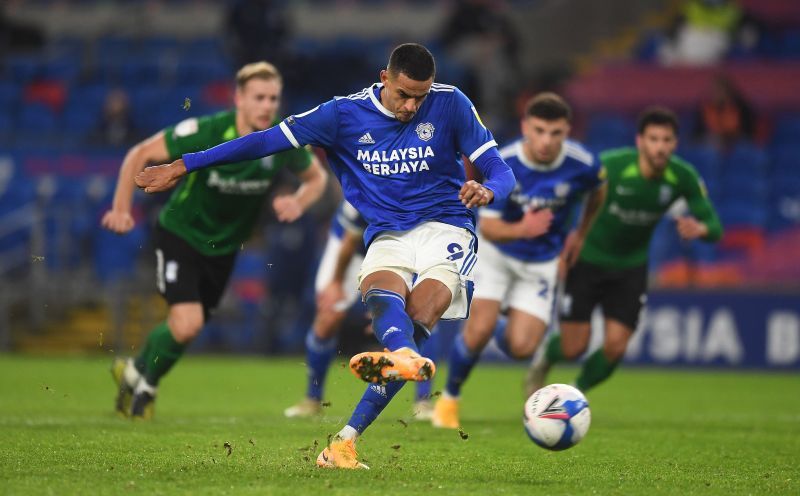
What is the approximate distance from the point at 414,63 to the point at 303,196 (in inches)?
114

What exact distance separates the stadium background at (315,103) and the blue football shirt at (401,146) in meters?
9.93

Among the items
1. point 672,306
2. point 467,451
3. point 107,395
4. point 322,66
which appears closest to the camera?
point 467,451

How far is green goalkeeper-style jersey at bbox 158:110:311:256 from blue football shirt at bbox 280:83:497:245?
2.54m

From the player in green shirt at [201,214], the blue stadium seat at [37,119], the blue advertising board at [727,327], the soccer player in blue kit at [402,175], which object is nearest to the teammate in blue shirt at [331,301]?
the player in green shirt at [201,214]

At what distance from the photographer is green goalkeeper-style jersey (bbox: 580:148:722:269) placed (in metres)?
10.6

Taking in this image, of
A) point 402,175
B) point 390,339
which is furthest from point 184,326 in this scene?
point 390,339

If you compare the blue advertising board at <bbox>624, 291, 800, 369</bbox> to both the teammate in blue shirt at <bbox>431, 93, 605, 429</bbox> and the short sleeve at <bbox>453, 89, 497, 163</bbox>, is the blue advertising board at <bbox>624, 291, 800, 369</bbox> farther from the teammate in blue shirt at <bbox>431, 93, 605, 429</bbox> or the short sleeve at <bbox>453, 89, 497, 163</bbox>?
the short sleeve at <bbox>453, 89, 497, 163</bbox>

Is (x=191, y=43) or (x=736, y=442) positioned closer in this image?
(x=736, y=442)

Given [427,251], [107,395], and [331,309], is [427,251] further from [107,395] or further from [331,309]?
[107,395]

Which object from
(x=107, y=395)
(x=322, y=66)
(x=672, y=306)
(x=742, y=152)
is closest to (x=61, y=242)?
(x=322, y=66)

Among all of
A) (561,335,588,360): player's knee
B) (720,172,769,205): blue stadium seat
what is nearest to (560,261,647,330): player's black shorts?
(561,335,588,360): player's knee

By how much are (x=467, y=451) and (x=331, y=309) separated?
321 centimetres

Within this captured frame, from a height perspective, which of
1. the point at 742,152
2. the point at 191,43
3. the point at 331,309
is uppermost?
the point at 191,43

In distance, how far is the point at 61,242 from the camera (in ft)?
64.3
